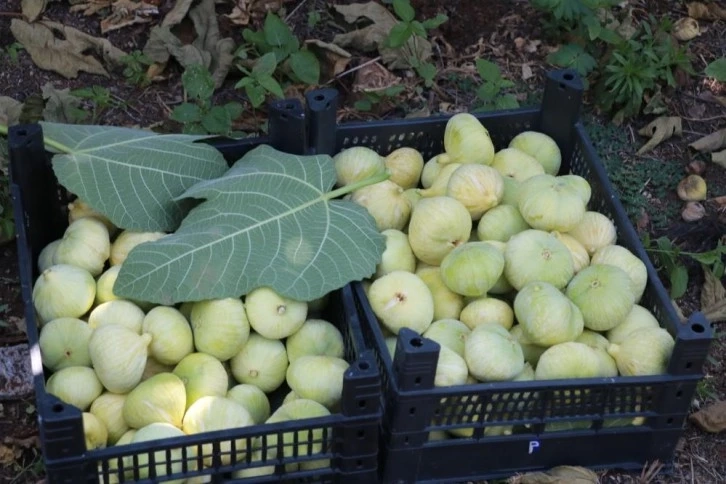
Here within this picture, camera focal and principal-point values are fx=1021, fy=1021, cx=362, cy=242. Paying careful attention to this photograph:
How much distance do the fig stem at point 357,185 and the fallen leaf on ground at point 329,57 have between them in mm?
1283

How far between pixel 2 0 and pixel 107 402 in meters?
2.43

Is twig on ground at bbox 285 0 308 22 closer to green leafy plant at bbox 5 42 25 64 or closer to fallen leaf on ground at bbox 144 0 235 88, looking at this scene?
fallen leaf on ground at bbox 144 0 235 88

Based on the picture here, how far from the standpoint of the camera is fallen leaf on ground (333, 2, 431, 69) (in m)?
4.37

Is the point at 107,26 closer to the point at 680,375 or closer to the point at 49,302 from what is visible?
the point at 49,302

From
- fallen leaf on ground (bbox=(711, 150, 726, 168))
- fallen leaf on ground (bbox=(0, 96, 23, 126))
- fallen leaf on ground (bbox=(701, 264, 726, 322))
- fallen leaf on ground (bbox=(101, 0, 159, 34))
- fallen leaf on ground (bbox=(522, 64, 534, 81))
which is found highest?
fallen leaf on ground (bbox=(101, 0, 159, 34))

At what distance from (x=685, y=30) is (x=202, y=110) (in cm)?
222

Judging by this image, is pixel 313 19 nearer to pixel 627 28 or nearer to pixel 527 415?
pixel 627 28

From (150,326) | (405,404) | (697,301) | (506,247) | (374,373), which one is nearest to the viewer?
(374,373)

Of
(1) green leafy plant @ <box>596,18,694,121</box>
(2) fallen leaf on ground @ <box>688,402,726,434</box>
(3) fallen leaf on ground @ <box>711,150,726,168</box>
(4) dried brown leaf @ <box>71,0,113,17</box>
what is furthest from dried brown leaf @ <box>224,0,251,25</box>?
(2) fallen leaf on ground @ <box>688,402,726,434</box>

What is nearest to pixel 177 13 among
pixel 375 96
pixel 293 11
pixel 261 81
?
pixel 293 11

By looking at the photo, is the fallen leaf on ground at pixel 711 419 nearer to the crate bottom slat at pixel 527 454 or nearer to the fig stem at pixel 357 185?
the crate bottom slat at pixel 527 454

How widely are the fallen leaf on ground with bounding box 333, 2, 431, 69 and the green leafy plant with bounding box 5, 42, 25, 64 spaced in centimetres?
133

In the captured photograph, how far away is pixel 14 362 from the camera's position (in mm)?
3203

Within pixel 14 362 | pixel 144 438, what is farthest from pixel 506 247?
pixel 14 362
